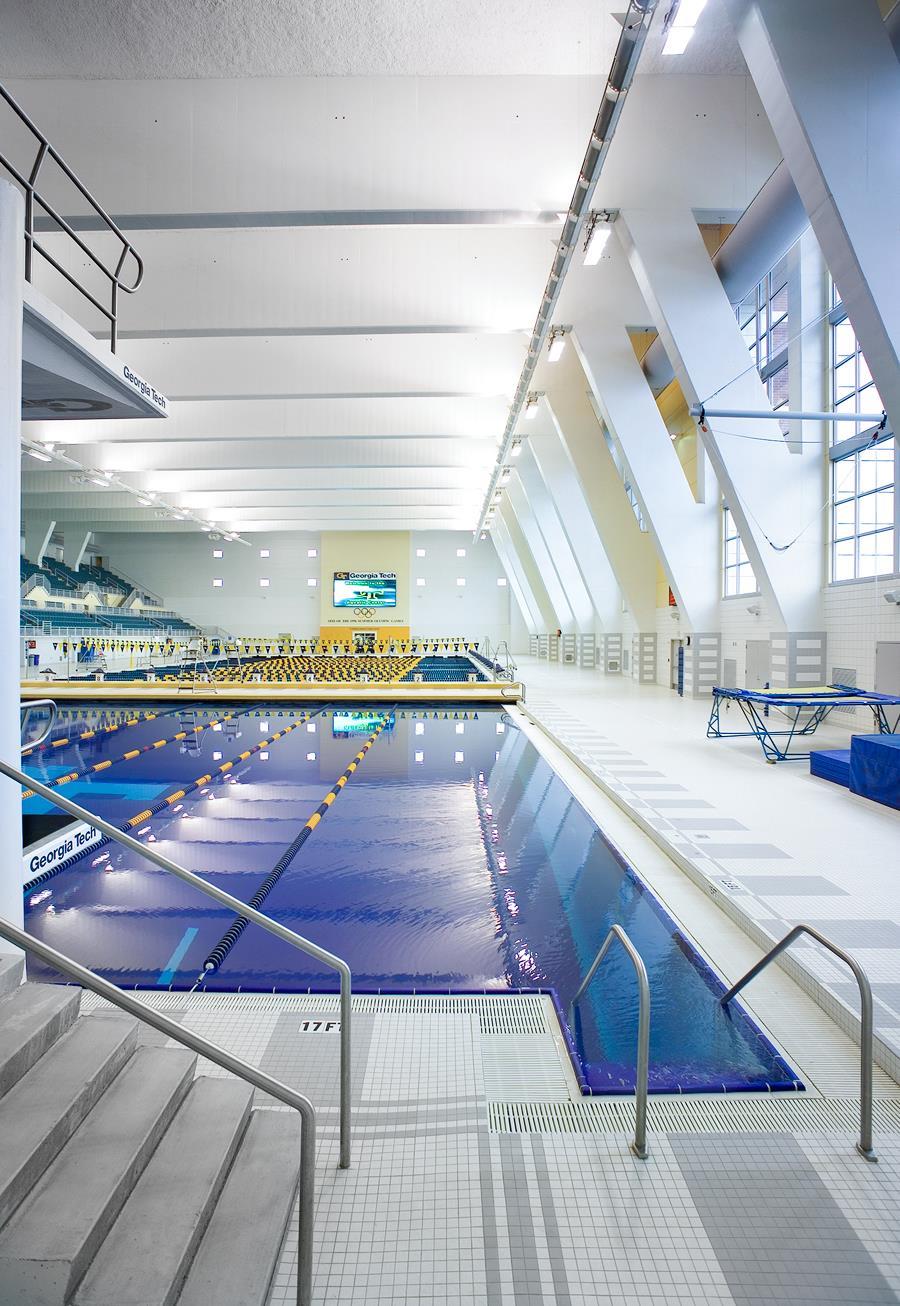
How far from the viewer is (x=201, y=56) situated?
6922 millimetres

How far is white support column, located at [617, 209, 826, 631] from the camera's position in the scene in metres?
9.45

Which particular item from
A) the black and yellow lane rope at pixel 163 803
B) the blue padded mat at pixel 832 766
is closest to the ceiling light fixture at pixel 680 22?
the blue padded mat at pixel 832 766

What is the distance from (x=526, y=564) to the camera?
31172mm

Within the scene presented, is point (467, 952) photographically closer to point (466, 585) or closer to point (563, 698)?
point (563, 698)

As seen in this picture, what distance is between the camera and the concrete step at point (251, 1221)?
1.60 metres

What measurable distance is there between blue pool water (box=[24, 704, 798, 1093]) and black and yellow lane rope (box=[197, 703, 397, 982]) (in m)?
0.04

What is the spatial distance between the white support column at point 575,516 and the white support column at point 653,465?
487cm

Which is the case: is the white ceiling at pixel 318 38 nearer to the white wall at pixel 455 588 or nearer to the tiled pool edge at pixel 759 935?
the tiled pool edge at pixel 759 935

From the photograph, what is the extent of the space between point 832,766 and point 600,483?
10.8m

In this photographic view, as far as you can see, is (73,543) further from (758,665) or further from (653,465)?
(758,665)

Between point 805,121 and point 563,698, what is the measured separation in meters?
10.7

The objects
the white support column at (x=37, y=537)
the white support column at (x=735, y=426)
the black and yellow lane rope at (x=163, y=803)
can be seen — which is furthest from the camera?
the white support column at (x=37, y=537)

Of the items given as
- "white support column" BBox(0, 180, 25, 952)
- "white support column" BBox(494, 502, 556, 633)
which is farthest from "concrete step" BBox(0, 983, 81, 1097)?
"white support column" BBox(494, 502, 556, 633)

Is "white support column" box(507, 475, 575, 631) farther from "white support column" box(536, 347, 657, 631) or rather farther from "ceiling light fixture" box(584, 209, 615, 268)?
"ceiling light fixture" box(584, 209, 615, 268)
